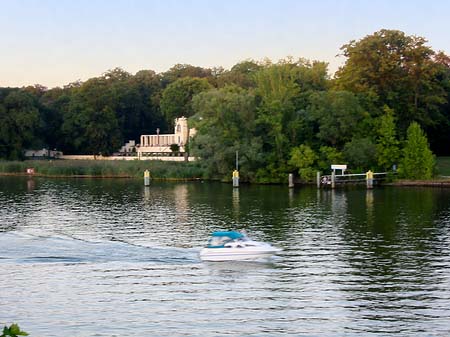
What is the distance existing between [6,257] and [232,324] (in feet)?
59.4

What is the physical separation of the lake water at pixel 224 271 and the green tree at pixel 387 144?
26590 mm

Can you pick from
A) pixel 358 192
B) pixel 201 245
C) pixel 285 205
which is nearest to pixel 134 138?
pixel 358 192

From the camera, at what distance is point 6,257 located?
42188 mm

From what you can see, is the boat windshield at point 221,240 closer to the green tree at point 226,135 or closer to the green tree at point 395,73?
the green tree at point 226,135

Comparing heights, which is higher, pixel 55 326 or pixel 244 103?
pixel 244 103

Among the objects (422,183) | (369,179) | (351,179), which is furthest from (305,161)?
(422,183)

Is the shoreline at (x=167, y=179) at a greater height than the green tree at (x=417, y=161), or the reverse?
the green tree at (x=417, y=161)

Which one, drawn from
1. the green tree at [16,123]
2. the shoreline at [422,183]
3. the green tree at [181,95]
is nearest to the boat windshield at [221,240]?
the shoreline at [422,183]

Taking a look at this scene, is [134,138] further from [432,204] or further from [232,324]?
[232,324]

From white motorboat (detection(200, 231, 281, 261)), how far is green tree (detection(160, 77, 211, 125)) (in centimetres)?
10177

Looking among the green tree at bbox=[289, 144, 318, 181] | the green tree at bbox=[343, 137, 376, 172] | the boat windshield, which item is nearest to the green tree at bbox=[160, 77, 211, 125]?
the green tree at bbox=[289, 144, 318, 181]

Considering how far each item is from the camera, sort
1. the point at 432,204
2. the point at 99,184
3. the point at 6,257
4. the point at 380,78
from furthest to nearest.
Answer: the point at 380,78 → the point at 99,184 → the point at 432,204 → the point at 6,257

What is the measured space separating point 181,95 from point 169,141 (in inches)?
479

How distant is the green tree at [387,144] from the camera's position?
3728 inches
